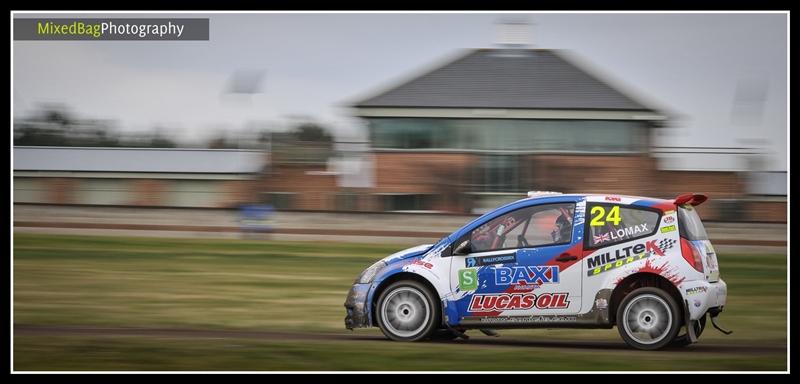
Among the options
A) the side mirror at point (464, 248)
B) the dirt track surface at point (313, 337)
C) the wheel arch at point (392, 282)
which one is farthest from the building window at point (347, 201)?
the side mirror at point (464, 248)

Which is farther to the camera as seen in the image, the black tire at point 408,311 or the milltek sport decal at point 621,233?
the black tire at point 408,311

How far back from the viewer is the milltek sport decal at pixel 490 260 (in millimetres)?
10243

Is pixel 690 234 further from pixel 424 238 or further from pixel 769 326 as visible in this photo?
pixel 424 238

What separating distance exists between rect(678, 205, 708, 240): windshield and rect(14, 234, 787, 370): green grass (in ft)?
3.78

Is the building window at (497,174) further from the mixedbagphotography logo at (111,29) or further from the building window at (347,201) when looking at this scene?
the mixedbagphotography logo at (111,29)

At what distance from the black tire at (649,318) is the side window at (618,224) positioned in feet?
1.83

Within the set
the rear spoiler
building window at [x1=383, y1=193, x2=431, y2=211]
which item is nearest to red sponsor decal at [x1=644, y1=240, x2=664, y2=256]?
the rear spoiler

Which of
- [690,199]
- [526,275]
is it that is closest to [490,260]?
[526,275]

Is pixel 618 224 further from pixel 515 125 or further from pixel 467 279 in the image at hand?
pixel 515 125

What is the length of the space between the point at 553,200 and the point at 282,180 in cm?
2752

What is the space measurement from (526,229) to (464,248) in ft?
2.17

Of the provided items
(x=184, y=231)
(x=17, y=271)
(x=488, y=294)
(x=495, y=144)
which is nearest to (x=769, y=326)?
(x=488, y=294)

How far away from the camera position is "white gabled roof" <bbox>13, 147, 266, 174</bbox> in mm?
39281

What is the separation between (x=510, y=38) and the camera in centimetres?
3688
